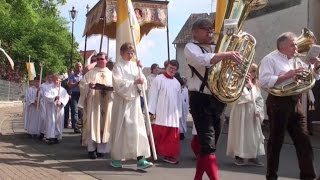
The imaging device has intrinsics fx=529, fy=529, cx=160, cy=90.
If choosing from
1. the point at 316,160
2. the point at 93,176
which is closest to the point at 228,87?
the point at 93,176

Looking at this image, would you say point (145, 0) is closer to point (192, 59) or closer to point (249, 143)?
point (249, 143)

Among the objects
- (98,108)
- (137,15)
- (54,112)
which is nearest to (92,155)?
(98,108)

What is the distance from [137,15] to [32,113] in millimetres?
3814

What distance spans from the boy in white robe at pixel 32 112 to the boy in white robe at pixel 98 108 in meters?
4.41

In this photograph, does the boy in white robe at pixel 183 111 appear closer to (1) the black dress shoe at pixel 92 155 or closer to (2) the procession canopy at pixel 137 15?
(2) the procession canopy at pixel 137 15

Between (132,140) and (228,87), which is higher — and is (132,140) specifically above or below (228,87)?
below

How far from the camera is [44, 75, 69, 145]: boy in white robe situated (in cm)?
1226

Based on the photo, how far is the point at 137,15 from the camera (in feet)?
44.9

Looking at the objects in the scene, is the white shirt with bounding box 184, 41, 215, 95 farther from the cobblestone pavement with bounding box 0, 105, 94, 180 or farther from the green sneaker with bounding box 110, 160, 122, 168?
the green sneaker with bounding box 110, 160, 122, 168

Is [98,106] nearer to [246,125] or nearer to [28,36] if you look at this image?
[246,125]

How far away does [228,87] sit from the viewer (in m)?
A: 5.65

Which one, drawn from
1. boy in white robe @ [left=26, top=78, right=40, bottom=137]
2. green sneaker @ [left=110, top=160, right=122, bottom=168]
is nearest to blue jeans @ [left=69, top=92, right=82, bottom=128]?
boy in white robe @ [left=26, top=78, right=40, bottom=137]

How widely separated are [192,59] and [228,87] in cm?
49

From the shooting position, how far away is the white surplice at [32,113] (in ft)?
45.3
